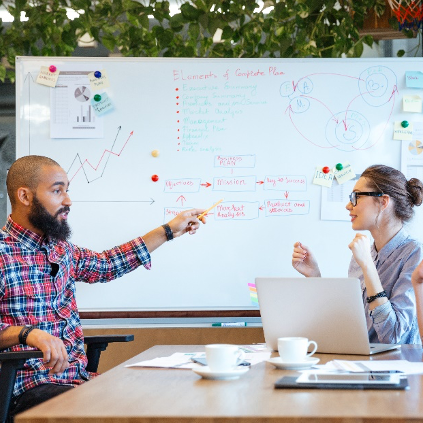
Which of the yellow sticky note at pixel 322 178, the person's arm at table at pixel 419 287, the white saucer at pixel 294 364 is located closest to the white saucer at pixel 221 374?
Result: the white saucer at pixel 294 364

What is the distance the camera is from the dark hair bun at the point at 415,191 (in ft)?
8.61

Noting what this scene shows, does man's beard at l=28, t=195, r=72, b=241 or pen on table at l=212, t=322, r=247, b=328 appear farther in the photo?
pen on table at l=212, t=322, r=247, b=328

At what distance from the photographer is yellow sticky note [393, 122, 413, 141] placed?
3.15 metres

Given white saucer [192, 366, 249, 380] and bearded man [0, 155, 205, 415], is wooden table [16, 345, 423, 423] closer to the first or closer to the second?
white saucer [192, 366, 249, 380]

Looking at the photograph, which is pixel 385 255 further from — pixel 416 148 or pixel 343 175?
pixel 416 148

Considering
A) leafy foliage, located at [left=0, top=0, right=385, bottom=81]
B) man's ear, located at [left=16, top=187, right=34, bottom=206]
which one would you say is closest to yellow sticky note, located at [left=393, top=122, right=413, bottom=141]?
leafy foliage, located at [left=0, top=0, right=385, bottom=81]

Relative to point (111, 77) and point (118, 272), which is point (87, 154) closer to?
point (111, 77)

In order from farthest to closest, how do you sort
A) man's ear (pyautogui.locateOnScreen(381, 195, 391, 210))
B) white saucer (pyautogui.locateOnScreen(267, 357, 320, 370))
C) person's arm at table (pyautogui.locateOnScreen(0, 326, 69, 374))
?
man's ear (pyautogui.locateOnScreen(381, 195, 391, 210)) < person's arm at table (pyautogui.locateOnScreen(0, 326, 69, 374)) < white saucer (pyautogui.locateOnScreen(267, 357, 320, 370))

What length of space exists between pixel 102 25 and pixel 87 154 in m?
0.85

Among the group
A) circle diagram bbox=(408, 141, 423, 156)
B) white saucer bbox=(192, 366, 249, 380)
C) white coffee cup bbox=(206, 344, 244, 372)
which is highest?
circle diagram bbox=(408, 141, 423, 156)

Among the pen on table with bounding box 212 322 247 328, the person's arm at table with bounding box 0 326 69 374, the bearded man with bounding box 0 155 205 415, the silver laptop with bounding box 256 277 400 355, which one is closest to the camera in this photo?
the silver laptop with bounding box 256 277 400 355

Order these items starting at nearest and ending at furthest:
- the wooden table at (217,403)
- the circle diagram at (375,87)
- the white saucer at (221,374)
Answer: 1. the wooden table at (217,403)
2. the white saucer at (221,374)
3. the circle diagram at (375,87)

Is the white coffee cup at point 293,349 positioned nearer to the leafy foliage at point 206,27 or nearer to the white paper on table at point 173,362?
the white paper on table at point 173,362

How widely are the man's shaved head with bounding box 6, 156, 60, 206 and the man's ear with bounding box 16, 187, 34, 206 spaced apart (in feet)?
0.04
